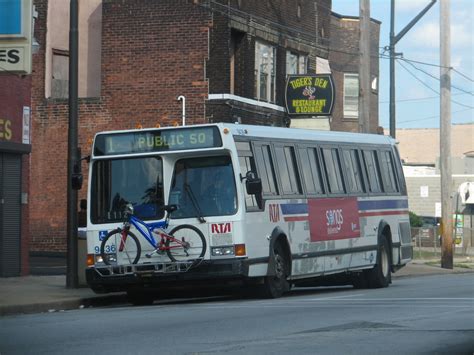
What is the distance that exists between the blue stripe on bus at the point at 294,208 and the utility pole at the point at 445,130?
15.0 m

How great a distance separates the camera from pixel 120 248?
18.9 meters

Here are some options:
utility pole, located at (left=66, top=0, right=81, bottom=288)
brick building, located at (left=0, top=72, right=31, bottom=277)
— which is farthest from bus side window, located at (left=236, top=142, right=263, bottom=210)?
brick building, located at (left=0, top=72, right=31, bottom=277)

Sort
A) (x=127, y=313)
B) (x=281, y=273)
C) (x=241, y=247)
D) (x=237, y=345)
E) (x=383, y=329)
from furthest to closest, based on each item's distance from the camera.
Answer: (x=281, y=273) → (x=241, y=247) → (x=127, y=313) → (x=383, y=329) → (x=237, y=345)

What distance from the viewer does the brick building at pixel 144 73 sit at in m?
32.7

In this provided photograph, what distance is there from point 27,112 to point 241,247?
9199 mm

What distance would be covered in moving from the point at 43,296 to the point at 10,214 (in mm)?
5948

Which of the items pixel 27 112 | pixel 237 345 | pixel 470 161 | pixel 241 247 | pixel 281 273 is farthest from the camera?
pixel 470 161

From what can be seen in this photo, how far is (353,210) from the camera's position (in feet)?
76.3

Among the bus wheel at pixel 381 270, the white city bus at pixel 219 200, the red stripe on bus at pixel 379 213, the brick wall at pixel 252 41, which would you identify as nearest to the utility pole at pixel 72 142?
the white city bus at pixel 219 200

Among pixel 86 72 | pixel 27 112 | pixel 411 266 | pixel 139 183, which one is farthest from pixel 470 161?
pixel 139 183

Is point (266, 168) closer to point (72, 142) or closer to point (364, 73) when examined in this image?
point (72, 142)

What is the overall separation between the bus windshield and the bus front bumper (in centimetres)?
86

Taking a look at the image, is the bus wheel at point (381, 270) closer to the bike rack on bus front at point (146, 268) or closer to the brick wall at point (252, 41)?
the bike rack on bus front at point (146, 268)

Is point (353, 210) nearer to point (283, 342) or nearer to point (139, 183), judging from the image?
point (139, 183)
